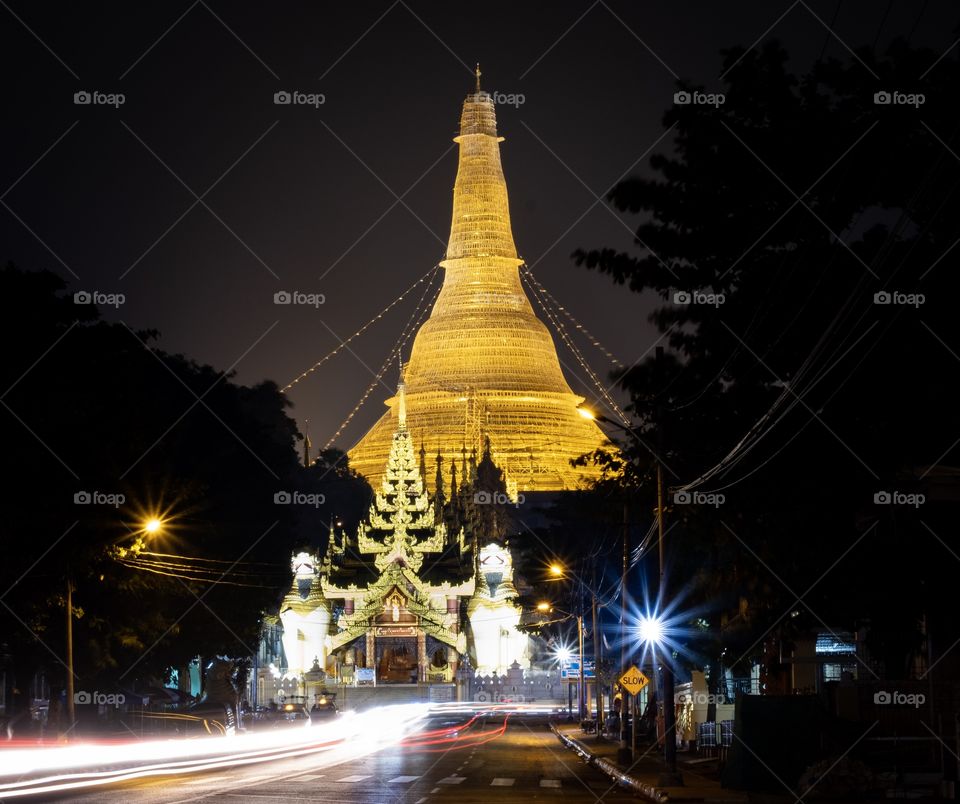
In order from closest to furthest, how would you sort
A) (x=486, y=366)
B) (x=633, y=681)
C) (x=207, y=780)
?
(x=207, y=780) → (x=633, y=681) → (x=486, y=366)

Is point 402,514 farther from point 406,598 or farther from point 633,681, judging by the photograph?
point 633,681

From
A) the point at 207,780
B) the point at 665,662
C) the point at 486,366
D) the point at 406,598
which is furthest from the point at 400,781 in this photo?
the point at 486,366

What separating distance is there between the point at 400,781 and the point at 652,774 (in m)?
5.56

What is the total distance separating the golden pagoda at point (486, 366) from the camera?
13825 cm

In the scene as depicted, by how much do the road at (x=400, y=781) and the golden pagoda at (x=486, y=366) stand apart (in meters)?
89.6

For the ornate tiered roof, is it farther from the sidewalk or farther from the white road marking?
the white road marking

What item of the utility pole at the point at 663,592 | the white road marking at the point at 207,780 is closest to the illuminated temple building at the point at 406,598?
the utility pole at the point at 663,592

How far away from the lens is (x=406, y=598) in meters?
112

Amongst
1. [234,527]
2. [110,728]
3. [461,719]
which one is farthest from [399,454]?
[110,728]

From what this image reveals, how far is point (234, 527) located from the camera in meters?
64.0

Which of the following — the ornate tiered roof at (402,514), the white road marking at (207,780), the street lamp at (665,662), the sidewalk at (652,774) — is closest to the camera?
the sidewalk at (652,774)

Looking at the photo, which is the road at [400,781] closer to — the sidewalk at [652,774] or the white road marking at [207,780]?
the white road marking at [207,780]

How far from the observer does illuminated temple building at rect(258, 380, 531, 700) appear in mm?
111500

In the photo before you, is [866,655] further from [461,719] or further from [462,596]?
[462,596]
